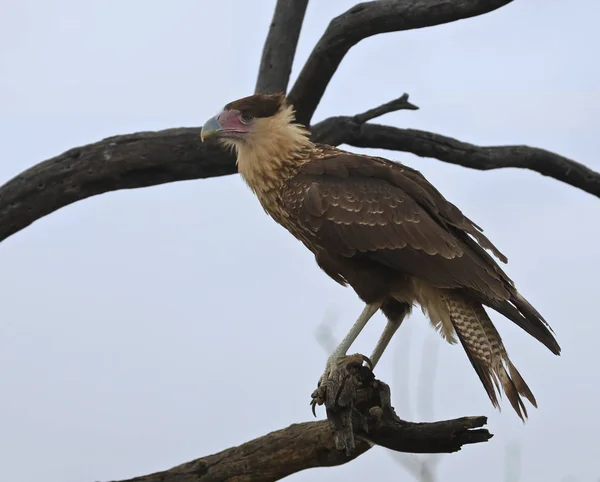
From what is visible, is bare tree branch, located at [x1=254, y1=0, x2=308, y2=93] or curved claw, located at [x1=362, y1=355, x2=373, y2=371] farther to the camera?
bare tree branch, located at [x1=254, y1=0, x2=308, y2=93]

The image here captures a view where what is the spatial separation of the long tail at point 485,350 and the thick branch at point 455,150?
8.27 feet

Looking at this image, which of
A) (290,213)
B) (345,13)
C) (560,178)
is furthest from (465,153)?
(290,213)

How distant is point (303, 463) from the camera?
13.6 feet

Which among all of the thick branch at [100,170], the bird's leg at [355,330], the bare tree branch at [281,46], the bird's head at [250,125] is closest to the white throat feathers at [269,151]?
the bird's head at [250,125]

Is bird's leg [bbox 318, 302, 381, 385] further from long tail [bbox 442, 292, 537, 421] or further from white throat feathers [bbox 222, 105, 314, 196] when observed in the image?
white throat feathers [bbox 222, 105, 314, 196]

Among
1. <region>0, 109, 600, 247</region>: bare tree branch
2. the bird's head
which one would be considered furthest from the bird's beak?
<region>0, 109, 600, 247</region>: bare tree branch

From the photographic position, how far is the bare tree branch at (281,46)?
610cm

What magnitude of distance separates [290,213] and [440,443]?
3.69 feet

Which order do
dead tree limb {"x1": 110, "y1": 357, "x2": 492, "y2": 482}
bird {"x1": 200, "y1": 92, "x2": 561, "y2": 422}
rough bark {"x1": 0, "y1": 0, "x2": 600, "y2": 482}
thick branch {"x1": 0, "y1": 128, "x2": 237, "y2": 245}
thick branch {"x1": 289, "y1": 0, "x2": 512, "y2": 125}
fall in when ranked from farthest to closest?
thick branch {"x1": 289, "y1": 0, "x2": 512, "y2": 125}, thick branch {"x1": 0, "y1": 128, "x2": 237, "y2": 245}, rough bark {"x1": 0, "y1": 0, "x2": 600, "y2": 482}, bird {"x1": 200, "y1": 92, "x2": 561, "y2": 422}, dead tree limb {"x1": 110, "y1": 357, "x2": 492, "y2": 482}

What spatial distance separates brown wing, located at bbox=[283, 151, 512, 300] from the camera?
3.73m

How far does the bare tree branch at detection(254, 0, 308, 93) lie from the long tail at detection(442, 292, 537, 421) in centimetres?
266

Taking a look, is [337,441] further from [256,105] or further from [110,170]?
[110,170]

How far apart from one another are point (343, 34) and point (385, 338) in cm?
255

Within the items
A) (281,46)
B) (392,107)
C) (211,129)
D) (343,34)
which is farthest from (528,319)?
(281,46)
